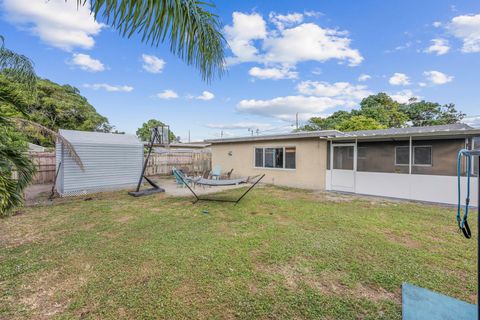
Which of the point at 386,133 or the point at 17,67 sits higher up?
the point at 17,67

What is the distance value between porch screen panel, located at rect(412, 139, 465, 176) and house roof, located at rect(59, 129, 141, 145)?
10.8 m

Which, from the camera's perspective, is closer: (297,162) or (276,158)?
(297,162)

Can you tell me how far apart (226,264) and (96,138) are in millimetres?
8245

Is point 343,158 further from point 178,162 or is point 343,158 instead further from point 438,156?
point 178,162

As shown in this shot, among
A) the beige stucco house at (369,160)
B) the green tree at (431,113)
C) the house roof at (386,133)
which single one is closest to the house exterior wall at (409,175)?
the beige stucco house at (369,160)

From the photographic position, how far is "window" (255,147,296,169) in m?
10.4

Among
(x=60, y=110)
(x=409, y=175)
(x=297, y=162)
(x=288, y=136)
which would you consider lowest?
(x=409, y=175)

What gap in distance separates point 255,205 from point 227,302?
448cm

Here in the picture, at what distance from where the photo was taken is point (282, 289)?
2.61m

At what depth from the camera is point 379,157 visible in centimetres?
818

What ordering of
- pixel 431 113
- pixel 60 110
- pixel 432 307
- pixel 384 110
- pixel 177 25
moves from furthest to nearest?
1. pixel 431 113
2. pixel 384 110
3. pixel 60 110
4. pixel 432 307
5. pixel 177 25

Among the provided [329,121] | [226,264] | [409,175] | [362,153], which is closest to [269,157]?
[362,153]

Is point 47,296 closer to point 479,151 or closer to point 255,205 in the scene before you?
point 479,151

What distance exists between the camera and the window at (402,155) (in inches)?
303
